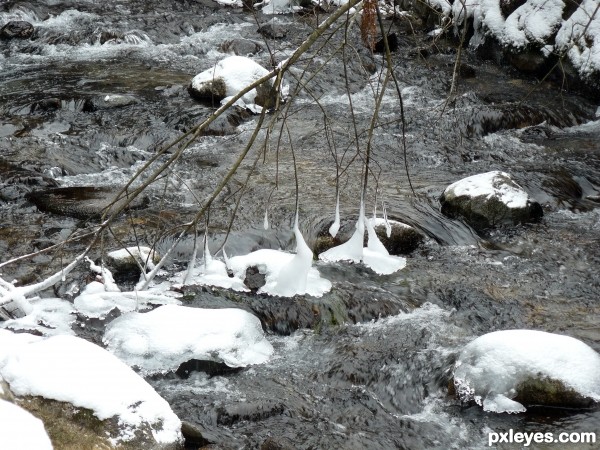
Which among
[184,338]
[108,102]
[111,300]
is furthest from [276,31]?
[184,338]

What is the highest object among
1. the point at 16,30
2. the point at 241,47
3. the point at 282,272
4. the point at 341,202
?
the point at 282,272

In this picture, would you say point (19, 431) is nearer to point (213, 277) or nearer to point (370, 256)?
point (213, 277)

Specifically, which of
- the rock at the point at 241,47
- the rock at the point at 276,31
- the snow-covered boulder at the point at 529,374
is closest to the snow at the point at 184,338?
the snow-covered boulder at the point at 529,374

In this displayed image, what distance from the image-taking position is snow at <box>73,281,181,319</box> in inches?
198

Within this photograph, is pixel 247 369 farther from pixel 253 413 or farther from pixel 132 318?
pixel 132 318

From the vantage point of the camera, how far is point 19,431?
2373mm

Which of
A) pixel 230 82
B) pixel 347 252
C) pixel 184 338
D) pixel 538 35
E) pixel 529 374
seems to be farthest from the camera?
pixel 538 35

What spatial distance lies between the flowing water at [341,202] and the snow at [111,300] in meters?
0.24

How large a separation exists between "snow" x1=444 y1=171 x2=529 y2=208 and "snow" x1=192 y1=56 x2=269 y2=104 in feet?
12.5

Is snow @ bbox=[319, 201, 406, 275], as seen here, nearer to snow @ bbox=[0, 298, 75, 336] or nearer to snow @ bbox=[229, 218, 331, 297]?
snow @ bbox=[229, 218, 331, 297]

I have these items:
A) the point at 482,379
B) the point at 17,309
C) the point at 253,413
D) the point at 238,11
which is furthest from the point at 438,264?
the point at 238,11

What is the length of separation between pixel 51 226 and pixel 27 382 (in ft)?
10.6

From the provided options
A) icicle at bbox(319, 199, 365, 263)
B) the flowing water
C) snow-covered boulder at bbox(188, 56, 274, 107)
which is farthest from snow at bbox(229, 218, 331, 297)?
snow-covered boulder at bbox(188, 56, 274, 107)

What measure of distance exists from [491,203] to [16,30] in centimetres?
939
